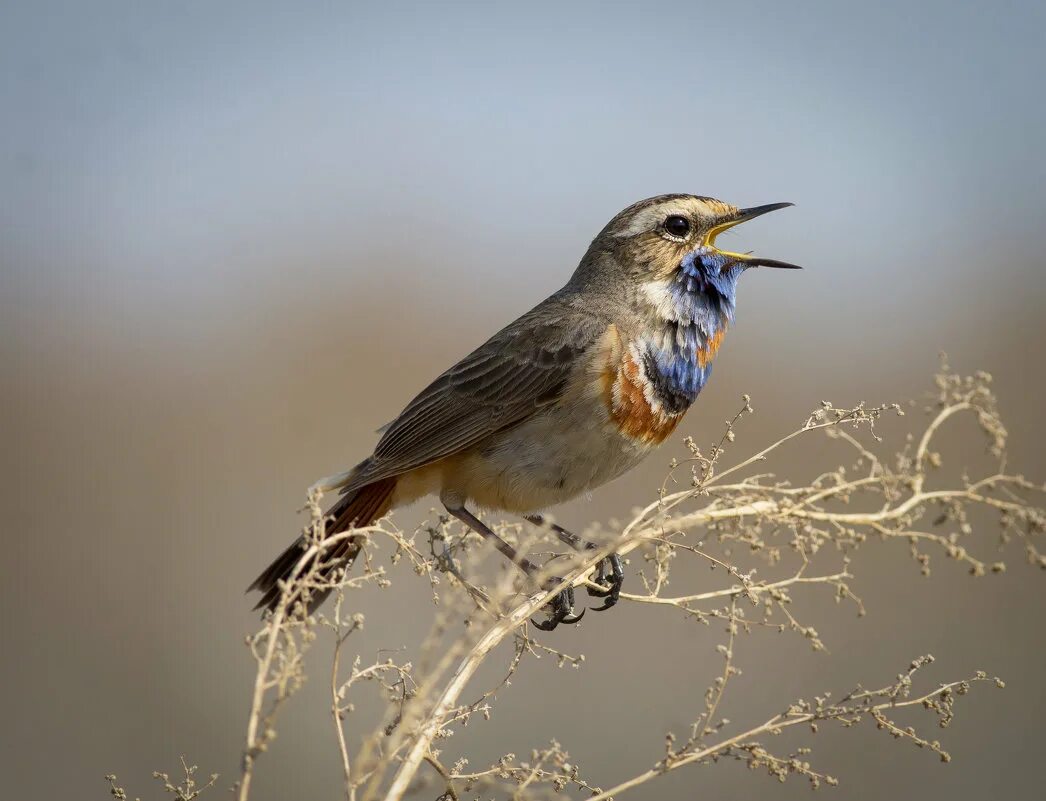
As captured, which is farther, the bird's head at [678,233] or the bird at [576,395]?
the bird's head at [678,233]

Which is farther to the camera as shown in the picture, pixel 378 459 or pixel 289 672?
pixel 378 459

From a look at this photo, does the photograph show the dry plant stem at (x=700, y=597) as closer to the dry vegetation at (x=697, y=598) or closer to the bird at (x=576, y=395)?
the dry vegetation at (x=697, y=598)

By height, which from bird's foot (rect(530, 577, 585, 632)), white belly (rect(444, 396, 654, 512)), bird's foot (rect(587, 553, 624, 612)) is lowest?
bird's foot (rect(530, 577, 585, 632))

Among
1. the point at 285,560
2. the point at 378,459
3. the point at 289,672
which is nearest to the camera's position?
the point at 289,672

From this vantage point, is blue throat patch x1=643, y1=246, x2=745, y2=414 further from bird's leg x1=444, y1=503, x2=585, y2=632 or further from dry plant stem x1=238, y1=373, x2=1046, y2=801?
dry plant stem x1=238, y1=373, x2=1046, y2=801

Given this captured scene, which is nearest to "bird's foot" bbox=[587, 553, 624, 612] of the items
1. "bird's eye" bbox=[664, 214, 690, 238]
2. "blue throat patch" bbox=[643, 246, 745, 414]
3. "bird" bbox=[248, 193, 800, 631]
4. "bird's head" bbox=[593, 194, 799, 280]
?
"bird" bbox=[248, 193, 800, 631]

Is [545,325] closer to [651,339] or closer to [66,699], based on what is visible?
[651,339]

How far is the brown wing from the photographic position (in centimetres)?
429

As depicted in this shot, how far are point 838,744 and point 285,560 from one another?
4.33 metres

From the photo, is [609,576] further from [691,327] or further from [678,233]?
[678,233]

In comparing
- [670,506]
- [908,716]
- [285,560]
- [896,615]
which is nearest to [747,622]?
[670,506]

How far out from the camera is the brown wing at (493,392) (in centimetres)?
429

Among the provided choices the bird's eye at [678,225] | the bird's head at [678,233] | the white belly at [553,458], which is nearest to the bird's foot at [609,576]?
the white belly at [553,458]

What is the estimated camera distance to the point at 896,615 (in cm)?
828
